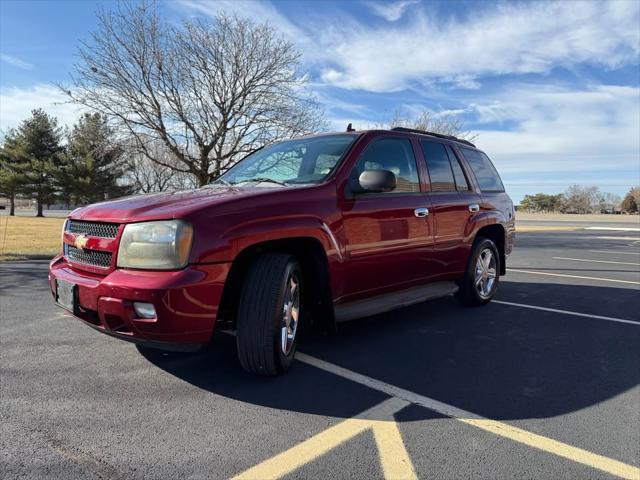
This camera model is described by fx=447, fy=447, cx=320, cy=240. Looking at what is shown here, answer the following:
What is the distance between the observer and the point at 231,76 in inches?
676

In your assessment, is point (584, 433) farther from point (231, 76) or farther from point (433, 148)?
point (231, 76)

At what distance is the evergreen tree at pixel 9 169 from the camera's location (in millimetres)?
44188

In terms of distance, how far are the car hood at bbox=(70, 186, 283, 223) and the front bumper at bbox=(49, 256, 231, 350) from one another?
1.13 feet

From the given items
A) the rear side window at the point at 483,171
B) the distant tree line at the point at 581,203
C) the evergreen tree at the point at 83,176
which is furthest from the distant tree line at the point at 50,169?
the distant tree line at the point at 581,203

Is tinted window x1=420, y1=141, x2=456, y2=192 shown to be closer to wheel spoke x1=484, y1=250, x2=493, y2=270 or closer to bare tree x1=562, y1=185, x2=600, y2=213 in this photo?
wheel spoke x1=484, y1=250, x2=493, y2=270

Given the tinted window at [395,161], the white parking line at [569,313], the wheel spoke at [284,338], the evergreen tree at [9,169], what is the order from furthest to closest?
the evergreen tree at [9,169] → the white parking line at [569,313] → the tinted window at [395,161] → the wheel spoke at [284,338]

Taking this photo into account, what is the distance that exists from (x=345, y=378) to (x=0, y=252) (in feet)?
37.0

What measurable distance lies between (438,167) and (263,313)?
2845 millimetres

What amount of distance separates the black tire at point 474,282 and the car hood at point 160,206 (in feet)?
9.53

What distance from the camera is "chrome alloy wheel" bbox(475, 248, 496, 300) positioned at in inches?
214

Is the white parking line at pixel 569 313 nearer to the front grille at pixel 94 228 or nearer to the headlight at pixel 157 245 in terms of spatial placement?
the headlight at pixel 157 245

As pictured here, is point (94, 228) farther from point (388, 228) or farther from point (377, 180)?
point (388, 228)

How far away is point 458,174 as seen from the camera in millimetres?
5152

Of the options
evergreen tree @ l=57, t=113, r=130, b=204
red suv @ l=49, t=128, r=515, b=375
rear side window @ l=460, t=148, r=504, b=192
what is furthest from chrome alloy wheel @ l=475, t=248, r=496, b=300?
evergreen tree @ l=57, t=113, r=130, b=204
